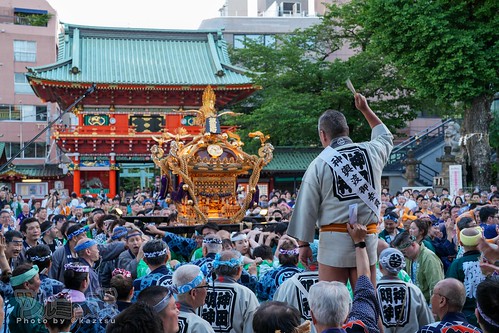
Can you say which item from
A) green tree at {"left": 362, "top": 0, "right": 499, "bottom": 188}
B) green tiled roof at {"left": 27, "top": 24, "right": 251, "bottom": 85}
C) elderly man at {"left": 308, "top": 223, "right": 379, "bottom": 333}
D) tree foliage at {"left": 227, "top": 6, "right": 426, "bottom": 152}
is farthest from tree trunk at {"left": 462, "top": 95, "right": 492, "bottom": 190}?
elderly man at {"left": 308, "top": 223, "right": 379, "bottom": 333}

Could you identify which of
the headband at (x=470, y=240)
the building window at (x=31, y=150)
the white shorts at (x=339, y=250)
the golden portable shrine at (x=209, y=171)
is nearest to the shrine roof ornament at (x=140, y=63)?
the building window at (x=31, y=150)

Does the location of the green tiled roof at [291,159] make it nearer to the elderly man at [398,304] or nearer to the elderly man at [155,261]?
the elderly man at [155,261]

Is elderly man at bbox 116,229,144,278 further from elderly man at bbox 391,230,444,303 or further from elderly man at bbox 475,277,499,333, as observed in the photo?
elderly man at bbox 475,277,499,333

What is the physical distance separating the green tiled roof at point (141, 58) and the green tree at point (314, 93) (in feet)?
9.34

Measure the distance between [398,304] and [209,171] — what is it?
7.30 m

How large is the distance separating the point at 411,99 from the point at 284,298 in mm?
21509

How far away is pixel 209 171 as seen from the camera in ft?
39.5

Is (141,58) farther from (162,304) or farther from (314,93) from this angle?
(162,304)

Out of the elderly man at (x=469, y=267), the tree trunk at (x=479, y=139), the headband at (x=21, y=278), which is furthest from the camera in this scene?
the tree trunk at (x=479, y=139)

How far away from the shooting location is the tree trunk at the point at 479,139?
72.0ft

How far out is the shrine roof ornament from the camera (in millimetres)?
27875

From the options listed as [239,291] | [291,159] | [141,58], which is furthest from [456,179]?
[141,58]

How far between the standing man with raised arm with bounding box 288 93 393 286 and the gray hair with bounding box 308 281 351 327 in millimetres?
1083

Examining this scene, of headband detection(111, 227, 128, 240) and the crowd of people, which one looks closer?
the crowd of people
